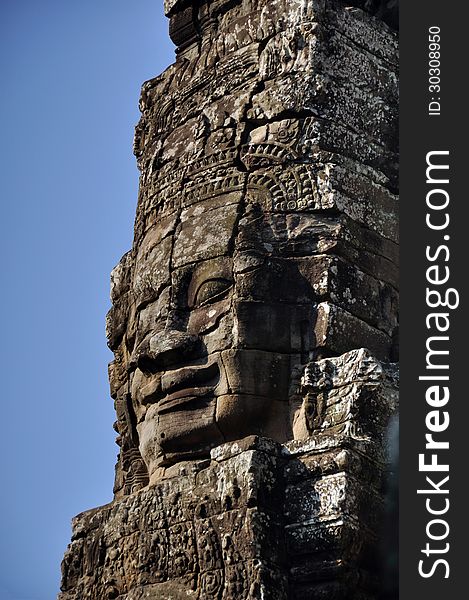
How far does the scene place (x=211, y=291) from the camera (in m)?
12.4

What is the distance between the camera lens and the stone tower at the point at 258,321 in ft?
36.9

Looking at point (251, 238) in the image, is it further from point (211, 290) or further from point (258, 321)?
point (258, 321)

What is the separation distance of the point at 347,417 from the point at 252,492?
3.04 ft

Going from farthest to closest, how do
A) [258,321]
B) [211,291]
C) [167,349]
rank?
[211,291]
[167,349]
[258,321]

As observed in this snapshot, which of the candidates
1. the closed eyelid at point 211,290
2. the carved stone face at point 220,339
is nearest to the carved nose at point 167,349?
the carved stone face at point 220,339

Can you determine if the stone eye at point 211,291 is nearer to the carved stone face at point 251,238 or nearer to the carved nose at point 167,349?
the carved stone face at point 251,238

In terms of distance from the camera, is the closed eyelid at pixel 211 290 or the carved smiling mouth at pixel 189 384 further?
the closed eyelid at pixel 211 290

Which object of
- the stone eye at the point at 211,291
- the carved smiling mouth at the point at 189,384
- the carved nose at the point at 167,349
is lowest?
the carved smiling mouth at the point at 189,384

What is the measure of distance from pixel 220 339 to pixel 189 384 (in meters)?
0.39

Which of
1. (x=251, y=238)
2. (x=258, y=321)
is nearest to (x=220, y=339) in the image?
(x=258, y=321)

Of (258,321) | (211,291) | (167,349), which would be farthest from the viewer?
(211,291)

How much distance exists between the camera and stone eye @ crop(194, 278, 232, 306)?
12320 millimetres

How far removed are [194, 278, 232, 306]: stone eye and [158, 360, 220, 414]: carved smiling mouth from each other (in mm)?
528

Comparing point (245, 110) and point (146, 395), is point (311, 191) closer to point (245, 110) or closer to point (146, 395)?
point (245, 110)
